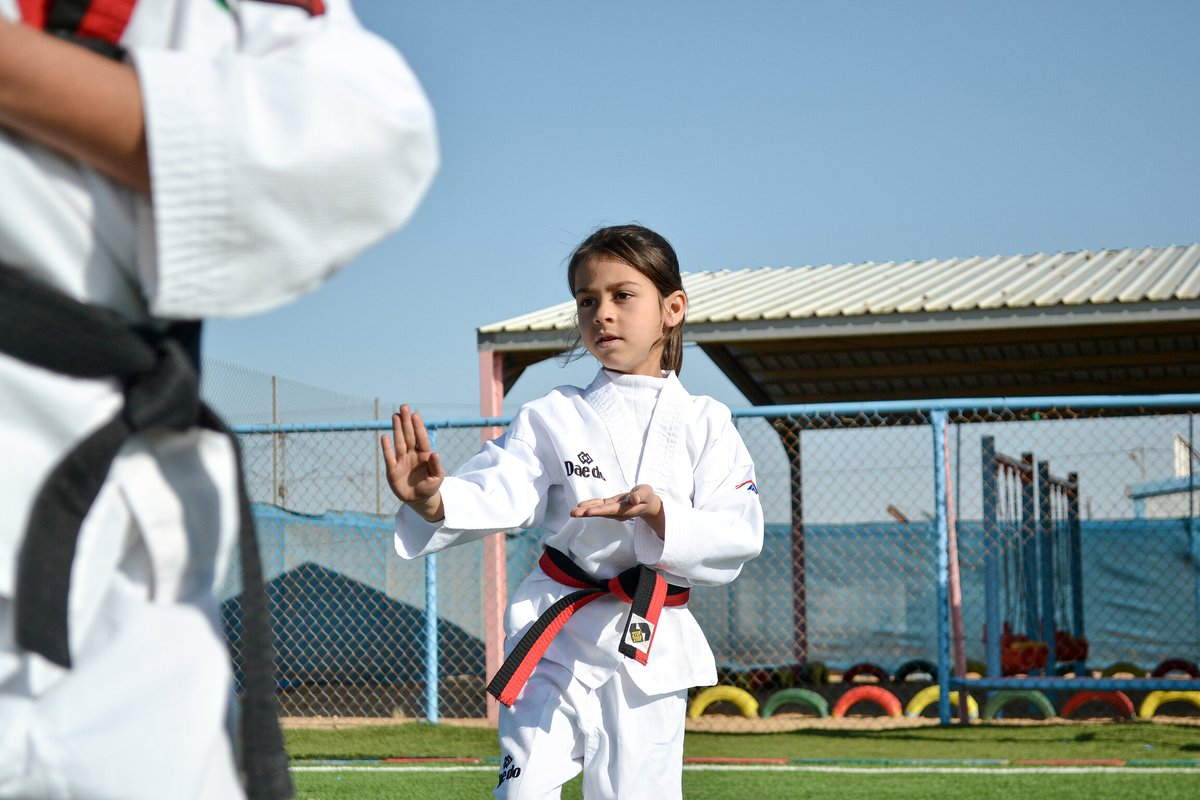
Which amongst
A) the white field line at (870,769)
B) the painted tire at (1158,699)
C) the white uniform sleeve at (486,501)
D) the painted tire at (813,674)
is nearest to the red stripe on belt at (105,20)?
the white uniform sleeve at (486,501)

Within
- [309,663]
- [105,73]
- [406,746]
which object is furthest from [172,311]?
[309,663]

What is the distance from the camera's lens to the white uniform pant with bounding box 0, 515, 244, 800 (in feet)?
2.82

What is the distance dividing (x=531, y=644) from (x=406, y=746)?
4978 mm

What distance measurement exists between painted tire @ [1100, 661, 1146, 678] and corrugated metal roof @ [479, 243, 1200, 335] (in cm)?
351

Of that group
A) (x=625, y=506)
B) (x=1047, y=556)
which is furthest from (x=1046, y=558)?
(x=625, y=506)

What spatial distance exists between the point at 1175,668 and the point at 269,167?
11.6 metres

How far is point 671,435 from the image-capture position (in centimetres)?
312

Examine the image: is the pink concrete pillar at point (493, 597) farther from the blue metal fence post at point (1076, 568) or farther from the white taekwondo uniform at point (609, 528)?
the blue metal fence post at point (1076, 568)

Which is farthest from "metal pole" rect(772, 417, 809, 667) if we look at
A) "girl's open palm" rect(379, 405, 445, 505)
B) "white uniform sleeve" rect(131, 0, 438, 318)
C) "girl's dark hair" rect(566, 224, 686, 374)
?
"white uniform sleeve" rect(131, 0, 438, 318)

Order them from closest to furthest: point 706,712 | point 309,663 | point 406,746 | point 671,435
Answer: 1. point 671,435
2. point 406,746
3. point 309,663
4. point 706,712

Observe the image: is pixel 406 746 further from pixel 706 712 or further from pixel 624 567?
pixel 624 567

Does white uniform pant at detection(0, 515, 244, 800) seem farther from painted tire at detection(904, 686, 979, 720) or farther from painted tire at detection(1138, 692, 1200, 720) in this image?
painted tire at detection(1138, 692, 1200, 720)

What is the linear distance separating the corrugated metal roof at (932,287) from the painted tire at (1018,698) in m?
2.74

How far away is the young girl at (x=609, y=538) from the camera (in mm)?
2797
